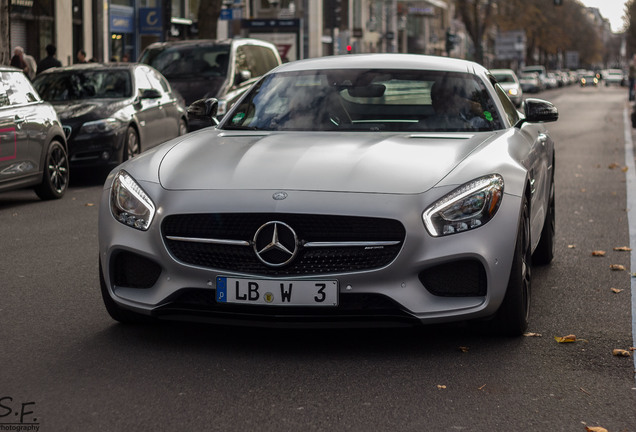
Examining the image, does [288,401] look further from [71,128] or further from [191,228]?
[71,128]

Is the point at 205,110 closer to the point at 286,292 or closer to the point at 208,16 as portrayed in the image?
the point at 286,292

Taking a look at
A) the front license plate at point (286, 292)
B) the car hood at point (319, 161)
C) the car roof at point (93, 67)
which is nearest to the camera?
A: the front license plate at point (286, 292)

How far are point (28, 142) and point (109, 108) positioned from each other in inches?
120

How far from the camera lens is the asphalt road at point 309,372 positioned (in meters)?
4.34

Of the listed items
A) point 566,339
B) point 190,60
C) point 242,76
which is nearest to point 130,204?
point 566,339

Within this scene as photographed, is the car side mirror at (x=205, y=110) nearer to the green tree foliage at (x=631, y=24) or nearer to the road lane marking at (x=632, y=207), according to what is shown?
the road lane marking at (x=632, y=207)

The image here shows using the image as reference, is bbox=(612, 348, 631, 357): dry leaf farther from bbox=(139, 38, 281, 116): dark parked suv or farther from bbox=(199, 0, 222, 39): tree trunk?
bbox=(199, 0, 222, 39): tree trunk

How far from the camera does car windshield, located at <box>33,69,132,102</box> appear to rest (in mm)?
15570

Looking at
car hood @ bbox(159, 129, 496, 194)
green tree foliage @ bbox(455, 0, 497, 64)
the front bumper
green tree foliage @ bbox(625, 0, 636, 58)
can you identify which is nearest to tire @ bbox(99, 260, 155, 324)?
the front bumper

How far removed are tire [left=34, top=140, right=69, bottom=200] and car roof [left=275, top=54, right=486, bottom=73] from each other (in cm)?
579

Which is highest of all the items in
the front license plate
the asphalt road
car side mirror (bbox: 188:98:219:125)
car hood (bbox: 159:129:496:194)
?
car side mirror (bbox: 188:98:219:125)

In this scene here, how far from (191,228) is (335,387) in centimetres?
105

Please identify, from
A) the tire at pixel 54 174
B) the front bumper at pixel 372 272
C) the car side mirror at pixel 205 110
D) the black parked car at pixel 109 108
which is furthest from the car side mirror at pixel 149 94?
the front bumper at pixel 372 272

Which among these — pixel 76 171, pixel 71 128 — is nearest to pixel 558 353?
pixel 71 128
